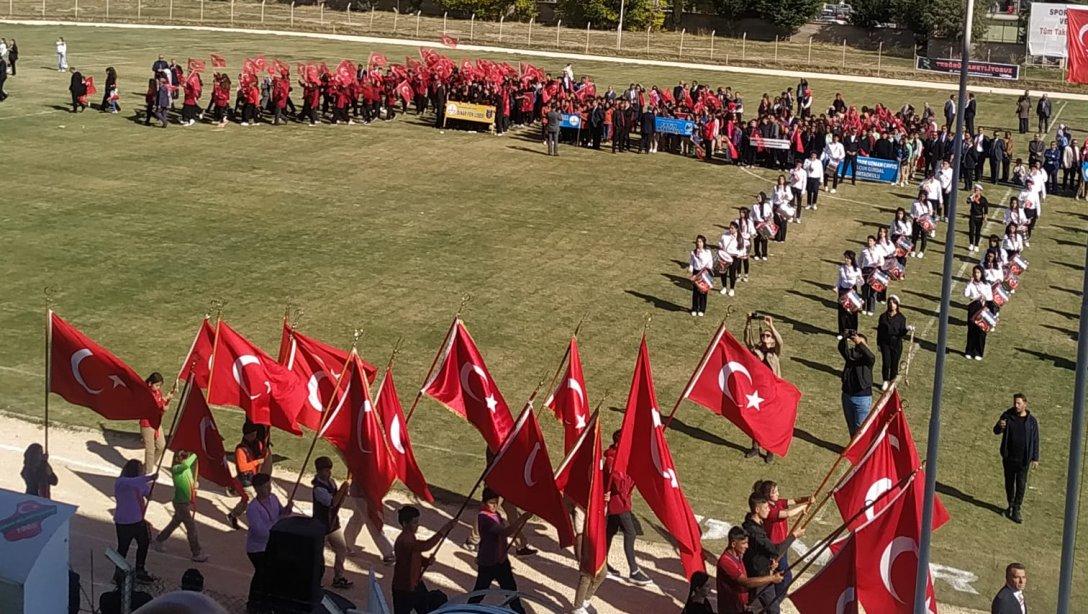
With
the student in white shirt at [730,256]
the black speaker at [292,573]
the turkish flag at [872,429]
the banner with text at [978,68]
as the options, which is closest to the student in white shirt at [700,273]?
the student in white shirt at [730,256]

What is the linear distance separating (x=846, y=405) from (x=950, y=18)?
5635 cm

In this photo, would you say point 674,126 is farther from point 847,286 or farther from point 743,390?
point 743,390

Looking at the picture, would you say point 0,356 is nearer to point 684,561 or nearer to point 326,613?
point 684,561

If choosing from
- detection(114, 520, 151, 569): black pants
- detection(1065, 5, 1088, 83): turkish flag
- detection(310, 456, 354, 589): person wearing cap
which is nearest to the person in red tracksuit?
detection(310, 456, 354, 589): person wearing cap

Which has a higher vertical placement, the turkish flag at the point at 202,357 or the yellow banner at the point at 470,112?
the yellow banner at the point at 470,112

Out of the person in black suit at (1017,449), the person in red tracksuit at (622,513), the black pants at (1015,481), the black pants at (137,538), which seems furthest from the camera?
the black pants at (1015,481)

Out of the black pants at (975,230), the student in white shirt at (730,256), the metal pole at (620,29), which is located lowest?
the student in white shirt at (730,256)

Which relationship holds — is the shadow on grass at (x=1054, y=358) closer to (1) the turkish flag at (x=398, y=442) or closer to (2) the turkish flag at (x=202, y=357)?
(1) the turkish flag at (x=398, y=442)

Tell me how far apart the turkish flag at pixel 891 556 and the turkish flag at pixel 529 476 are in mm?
2976

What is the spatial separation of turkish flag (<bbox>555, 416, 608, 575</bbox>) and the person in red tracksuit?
563mm

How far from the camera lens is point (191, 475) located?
47.8 ft

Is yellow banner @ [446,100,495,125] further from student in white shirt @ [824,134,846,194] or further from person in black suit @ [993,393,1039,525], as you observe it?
person in black suit @ [993,393,1039,525]

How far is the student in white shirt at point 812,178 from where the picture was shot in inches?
1339

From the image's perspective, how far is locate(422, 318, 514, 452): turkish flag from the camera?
16094 millimetres
